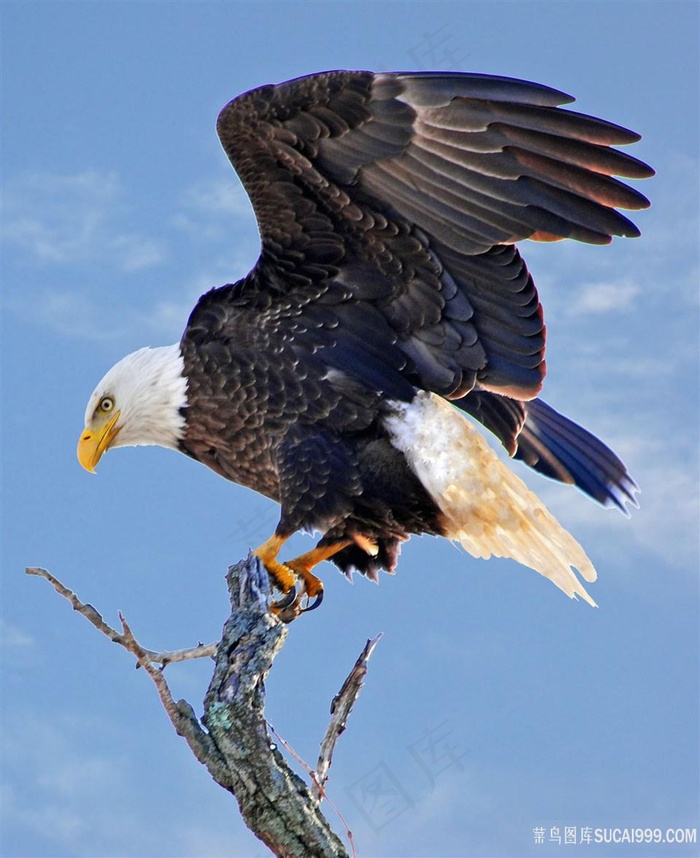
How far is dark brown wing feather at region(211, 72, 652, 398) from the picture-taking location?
4.37 meters

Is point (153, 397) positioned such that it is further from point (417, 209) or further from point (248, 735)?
point (248, 735)

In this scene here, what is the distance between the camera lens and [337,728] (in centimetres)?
384

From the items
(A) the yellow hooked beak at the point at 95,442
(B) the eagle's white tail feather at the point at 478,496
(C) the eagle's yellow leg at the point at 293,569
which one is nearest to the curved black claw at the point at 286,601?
(C) the eagle's yellow leg at the point at 293,569

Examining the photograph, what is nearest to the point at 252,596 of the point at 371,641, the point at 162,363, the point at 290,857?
the point at 371,641

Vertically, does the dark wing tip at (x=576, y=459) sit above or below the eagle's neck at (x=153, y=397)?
below

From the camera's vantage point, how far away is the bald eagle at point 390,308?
4.41 metres

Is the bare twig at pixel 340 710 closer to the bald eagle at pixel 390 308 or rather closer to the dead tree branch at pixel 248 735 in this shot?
the dead tree branch at pixel 248 735

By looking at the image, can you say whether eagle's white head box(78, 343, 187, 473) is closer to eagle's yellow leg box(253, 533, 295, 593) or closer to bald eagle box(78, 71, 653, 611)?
bald eagle box(78, 71, 653, 611)

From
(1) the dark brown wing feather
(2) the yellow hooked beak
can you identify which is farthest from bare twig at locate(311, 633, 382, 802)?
(2) the yellow hooked beak

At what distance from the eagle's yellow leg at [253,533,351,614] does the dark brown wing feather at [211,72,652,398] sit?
2.39 ft

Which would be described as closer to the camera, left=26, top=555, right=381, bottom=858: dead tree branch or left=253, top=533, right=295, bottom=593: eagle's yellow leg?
left=26, top=555, right=381, bottom=858: dead tree branch

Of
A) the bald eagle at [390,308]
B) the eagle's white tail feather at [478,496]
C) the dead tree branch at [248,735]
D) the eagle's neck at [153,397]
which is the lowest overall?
the dead tree branch at [248,735]

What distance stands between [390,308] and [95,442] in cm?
148

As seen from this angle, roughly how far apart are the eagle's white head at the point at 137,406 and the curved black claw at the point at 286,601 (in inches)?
35.1
